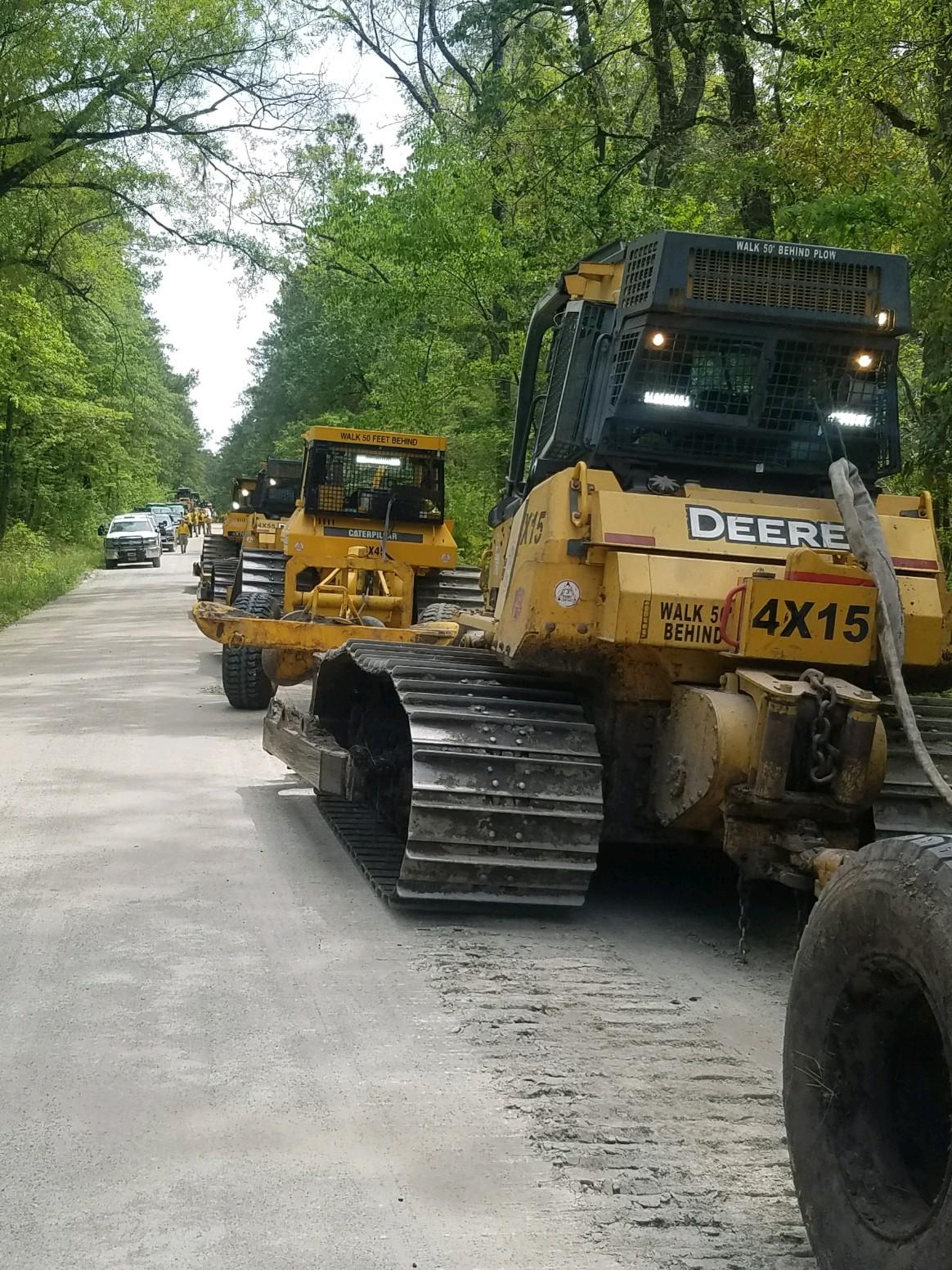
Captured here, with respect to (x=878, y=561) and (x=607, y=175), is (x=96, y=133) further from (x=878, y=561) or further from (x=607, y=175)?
(x=878, y=561)

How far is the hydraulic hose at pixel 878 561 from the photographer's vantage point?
5301mm

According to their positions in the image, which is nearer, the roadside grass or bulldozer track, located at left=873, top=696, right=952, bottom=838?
bulldozer track, located at left=873, top=696, right=952, bottom=838

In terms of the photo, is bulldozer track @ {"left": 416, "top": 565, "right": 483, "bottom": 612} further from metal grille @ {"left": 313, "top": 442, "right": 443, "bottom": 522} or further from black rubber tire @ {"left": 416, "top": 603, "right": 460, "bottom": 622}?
metal grille @ {"left": 313, "top": 442, "right": 443, "bottom": 522}

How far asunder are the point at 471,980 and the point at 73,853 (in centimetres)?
298

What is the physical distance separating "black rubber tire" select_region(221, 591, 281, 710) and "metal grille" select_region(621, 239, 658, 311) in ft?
24.8

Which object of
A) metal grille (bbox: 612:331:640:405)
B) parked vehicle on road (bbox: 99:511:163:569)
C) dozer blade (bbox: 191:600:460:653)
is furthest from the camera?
parked vehicle on road (bbox: 99:511:163:569)

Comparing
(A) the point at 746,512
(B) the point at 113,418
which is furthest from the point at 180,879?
(B) the point at 113,418

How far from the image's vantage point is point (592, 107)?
17.0 metres

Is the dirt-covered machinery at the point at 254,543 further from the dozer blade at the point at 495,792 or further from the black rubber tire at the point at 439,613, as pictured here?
the dozer blade at the point at 495,792

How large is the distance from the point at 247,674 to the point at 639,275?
796 centimetres

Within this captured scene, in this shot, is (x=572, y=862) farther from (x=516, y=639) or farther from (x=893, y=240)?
(x=893, y=240)

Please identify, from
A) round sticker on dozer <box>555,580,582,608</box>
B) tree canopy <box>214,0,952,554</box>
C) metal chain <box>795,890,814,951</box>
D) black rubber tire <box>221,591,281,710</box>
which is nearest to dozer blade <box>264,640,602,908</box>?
round sticker on dozer <box>555,580,582,608</box>

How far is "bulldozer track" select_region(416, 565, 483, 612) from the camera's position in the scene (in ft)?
47.2

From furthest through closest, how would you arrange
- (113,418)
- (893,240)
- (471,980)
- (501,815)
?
(113,418), (893,240), (501,815), (471,980)
